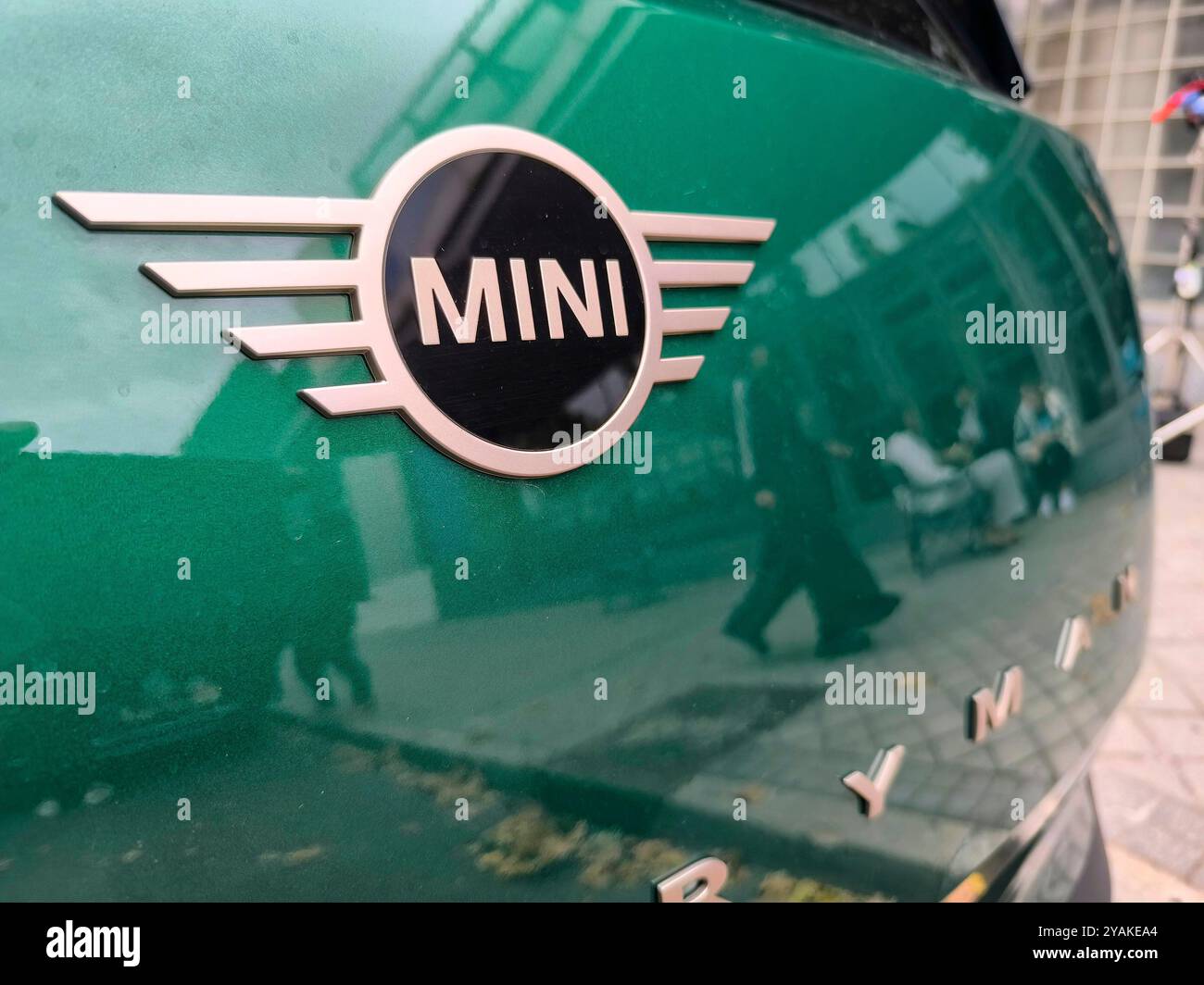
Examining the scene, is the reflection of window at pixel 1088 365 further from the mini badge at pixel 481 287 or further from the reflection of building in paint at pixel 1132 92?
the reflection of building in paint at pixel 1132 92

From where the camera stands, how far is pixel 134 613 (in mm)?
613

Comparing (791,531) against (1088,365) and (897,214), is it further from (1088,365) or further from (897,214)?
(1088,365)

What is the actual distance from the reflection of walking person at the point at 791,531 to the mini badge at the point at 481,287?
0.35 ft

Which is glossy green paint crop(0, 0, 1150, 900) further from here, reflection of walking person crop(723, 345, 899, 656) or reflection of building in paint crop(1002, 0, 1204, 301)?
reflection of building in paint crop(1002, 0, 1204, 301)

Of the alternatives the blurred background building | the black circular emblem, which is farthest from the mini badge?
the blurred background building

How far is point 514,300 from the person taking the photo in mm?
724

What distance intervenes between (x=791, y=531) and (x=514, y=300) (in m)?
0.35

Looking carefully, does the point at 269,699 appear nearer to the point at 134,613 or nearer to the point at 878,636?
the point at 134,613

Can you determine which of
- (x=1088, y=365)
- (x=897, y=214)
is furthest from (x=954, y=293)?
(x=1088, y=365)

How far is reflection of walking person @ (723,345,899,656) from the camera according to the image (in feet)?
2.82

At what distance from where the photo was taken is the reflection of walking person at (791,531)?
86 centimetres

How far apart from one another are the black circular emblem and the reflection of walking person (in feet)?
0.52

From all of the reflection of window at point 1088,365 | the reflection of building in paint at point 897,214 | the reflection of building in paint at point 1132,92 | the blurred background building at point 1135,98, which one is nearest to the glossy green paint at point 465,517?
the reflection of building in paint at point 897,214
